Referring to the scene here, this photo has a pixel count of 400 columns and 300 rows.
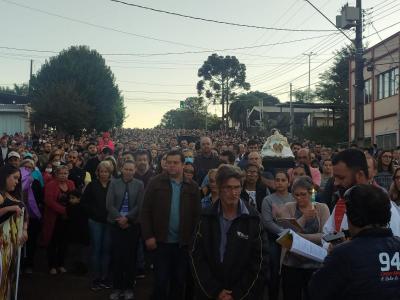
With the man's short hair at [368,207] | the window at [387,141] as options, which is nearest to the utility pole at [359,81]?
the window at [387,141]

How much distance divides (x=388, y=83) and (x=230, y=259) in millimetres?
29299

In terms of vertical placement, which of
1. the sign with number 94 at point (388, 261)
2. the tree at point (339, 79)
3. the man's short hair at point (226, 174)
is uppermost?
the tree at point (339, 79)

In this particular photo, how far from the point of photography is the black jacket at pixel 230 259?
4.32 metres

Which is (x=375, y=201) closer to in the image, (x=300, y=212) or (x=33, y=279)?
(x=300, y=212)

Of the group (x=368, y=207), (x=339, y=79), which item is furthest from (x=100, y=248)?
(x=339, y=79)

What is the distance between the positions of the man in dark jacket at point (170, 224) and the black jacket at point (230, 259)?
1143mm

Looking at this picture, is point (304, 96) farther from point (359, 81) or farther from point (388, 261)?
point (388, 261)

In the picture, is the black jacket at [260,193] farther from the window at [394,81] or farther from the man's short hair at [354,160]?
the window at [394,81]

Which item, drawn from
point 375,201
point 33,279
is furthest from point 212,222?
point 33,279

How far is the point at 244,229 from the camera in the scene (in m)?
4.40

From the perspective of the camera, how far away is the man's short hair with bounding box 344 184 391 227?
8.76 feet

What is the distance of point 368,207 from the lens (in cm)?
267

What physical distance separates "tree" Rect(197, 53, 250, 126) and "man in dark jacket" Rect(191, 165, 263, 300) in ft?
196

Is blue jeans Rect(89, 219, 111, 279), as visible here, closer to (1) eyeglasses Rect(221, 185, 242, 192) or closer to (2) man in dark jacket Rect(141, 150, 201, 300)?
(2) man in dark jacket Rect(141, 150, 201, 300)
